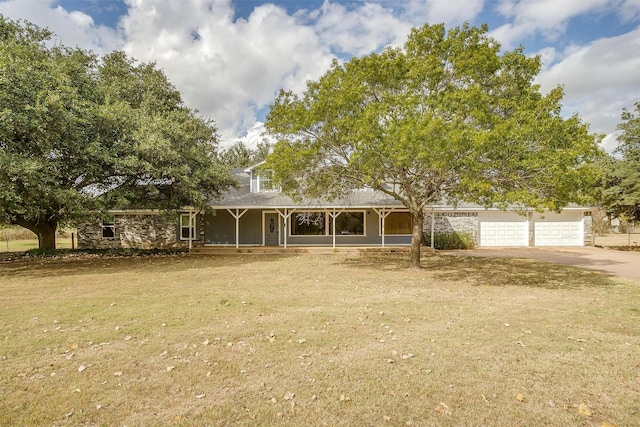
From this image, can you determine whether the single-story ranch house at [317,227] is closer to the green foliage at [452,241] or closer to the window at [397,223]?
the window at [397,223]

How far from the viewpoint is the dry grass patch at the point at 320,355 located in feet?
10.9

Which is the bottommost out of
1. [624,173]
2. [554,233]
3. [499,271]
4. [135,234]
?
[499,271]

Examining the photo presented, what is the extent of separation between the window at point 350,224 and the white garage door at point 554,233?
35.3 feet

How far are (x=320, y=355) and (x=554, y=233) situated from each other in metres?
22.0

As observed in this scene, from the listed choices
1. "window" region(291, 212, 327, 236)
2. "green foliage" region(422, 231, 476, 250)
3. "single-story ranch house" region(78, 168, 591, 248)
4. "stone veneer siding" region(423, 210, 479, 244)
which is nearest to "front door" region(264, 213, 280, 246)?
"single-story ranch house" region(78, 168, 591, 248)

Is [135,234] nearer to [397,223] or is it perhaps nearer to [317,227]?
[317,227]

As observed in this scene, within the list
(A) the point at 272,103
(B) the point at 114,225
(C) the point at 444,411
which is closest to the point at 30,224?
(B) the point at 114,225

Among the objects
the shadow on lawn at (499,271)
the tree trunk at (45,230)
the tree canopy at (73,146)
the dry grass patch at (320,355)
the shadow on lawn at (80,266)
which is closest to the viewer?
the dry grass patch at (320,355)

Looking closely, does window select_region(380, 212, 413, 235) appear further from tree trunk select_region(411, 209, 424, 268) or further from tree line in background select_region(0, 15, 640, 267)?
tree trunk select_region(411, 209, 424, 268)

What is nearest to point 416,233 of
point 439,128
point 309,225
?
point 439,128

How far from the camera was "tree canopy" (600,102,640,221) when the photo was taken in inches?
733

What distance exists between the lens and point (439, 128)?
8656mm

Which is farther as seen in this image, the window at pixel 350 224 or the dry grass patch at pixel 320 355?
the window at pixel 350 224

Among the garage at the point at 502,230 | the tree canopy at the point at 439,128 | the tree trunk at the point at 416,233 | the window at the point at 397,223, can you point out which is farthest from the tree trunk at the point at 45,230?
the garage at the point at 502,230
